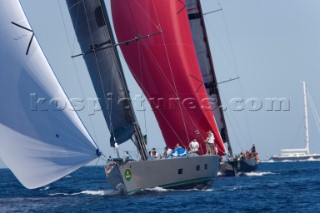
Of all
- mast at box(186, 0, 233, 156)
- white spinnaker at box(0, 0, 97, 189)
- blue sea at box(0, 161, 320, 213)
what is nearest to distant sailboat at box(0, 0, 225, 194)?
white spinnaker at box(0, 0, 97, 189)

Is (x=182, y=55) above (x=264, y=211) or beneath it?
above

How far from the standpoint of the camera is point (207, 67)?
51.0 metres

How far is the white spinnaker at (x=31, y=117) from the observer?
2811cm

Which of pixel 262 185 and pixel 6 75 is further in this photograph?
pixel 262 185

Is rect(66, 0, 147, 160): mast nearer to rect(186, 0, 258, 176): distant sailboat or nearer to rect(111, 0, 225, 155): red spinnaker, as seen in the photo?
rect(111, 0, 225, 155): red spinnaker

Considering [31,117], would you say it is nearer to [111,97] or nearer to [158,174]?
[111,97]

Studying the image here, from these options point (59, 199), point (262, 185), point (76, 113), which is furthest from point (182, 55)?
point (76, 113)

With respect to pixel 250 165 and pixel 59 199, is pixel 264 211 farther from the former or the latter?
pixel 250 165

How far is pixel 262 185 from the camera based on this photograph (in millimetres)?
42938

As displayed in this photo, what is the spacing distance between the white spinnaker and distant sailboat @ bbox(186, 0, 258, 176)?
22.5 meters

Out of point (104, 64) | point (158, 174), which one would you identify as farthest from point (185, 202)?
point (104, 64)

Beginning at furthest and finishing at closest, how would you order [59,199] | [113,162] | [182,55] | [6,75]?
[182,55], [59,199], [113,162], [6,75]

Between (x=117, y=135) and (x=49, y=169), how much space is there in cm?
530

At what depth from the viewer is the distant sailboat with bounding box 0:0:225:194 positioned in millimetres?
28359
